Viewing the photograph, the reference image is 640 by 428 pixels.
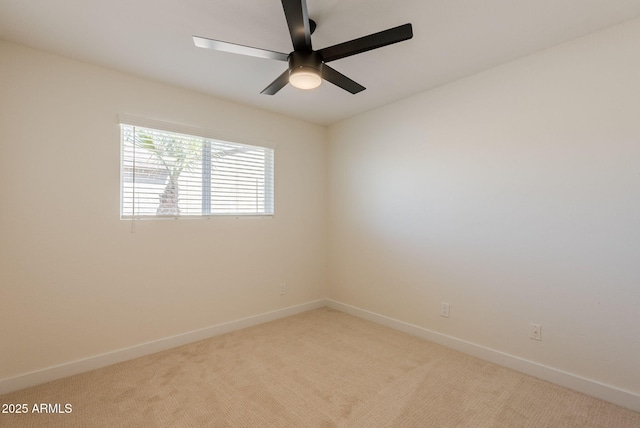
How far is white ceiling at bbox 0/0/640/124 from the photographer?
5.65ft

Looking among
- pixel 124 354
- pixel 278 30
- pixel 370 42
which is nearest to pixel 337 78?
pixel 370 42

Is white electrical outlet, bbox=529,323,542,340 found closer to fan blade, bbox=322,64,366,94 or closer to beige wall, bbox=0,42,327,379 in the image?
fan blade, bbox=322,64,366,94

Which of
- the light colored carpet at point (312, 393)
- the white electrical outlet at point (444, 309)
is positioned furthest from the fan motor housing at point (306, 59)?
the white electrical outlet at point (444, 309)

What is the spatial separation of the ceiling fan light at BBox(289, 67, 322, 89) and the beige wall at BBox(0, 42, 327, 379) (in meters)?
1.52

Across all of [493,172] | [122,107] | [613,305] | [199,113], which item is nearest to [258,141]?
[199,113]

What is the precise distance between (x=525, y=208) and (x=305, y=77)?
1959 millimetres

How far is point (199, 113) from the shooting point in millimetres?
2906

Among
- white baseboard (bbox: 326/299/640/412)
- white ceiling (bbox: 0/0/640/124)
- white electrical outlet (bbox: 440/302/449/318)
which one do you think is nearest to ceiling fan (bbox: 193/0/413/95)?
white ceiling (bbox: 0/0/640/124)

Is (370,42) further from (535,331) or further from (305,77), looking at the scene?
(535,331)

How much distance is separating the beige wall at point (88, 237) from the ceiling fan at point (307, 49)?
1.33m

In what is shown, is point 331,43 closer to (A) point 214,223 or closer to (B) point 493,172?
(B) point 493,172

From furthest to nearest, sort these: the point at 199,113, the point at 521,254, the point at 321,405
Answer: the point at 199,113
the point at 521,254
the point at 321,405

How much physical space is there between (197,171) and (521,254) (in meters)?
3.01

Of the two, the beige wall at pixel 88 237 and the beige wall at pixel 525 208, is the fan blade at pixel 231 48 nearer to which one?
the beige wall at pixel 88 237
